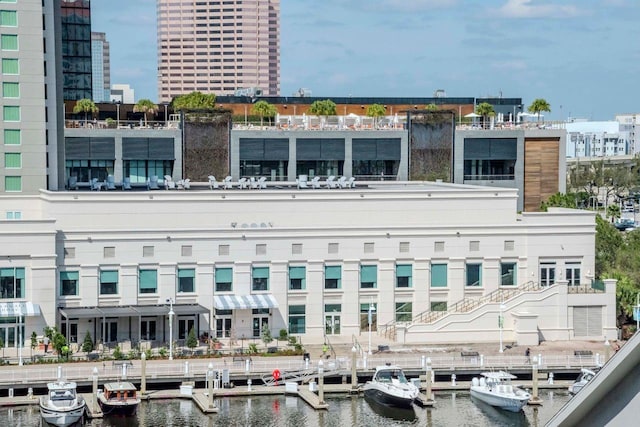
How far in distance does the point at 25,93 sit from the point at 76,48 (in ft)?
285

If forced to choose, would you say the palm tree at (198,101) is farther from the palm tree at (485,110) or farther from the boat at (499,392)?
the boat at (499,392)

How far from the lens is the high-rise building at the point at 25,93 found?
71625 mm

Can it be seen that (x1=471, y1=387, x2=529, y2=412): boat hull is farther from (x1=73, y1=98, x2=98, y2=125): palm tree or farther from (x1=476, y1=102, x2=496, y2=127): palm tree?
(x1=73, y1=98, x2=98, y2=125): palm tree

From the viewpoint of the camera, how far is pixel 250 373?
57.8m

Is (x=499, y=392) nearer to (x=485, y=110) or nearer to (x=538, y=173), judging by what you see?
(x=538, y=173)

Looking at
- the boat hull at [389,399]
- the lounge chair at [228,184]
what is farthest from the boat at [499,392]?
the lounge chair at [228,184]

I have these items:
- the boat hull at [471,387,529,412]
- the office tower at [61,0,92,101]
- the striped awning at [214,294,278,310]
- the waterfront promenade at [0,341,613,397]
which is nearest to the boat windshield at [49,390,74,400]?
the waterfront promenade at [0,341,613,397]

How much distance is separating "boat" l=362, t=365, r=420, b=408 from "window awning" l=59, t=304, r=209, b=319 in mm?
12998

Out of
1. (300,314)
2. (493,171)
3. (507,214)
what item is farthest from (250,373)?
(493,171)

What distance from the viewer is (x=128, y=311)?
64125 mm

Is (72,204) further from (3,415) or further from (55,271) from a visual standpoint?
A: (3,415)

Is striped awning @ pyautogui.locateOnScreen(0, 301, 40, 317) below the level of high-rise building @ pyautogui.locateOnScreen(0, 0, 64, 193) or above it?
below

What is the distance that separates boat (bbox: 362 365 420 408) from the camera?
176 ft

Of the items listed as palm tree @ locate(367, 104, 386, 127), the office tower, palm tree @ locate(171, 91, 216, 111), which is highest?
the office tower
